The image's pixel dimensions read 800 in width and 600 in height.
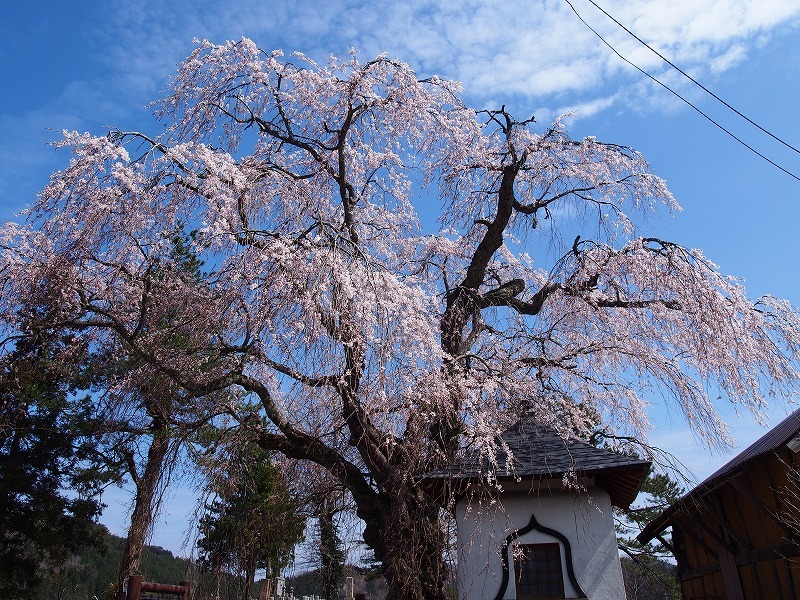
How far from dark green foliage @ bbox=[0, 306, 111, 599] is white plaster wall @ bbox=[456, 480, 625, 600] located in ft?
26.6

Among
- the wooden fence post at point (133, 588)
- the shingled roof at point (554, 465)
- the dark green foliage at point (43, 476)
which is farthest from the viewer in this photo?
the dark green foliage at point (43, 476)

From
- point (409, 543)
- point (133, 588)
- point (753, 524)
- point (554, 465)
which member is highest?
point (554, 465)

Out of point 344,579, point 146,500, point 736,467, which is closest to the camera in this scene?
point 146,500

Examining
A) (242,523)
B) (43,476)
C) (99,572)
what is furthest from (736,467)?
(99,572)

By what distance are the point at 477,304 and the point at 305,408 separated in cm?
289

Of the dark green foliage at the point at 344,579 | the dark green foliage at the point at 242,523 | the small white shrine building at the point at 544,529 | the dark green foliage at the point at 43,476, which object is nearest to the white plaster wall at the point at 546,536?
the small white shrine building at the point at 544,529

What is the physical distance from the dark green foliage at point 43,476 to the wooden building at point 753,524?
37.6 ft

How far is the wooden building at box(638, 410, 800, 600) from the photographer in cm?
773

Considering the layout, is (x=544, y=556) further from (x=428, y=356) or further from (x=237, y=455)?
(x=237, y=455)

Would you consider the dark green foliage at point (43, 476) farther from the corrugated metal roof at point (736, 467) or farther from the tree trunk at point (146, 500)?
the corrugated metal roof at point (736, 467)

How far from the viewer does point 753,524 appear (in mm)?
9070

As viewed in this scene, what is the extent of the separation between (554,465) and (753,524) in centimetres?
330

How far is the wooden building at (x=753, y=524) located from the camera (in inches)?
304

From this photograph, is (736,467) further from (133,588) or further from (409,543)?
(133,588)
